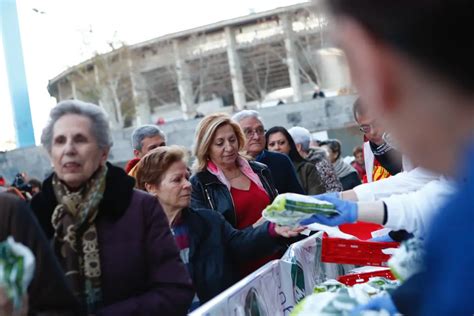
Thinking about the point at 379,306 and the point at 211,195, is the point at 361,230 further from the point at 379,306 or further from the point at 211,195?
the point at 379,306

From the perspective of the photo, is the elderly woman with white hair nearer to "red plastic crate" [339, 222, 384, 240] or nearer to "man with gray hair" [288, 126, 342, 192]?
"red plastic crate" [339, 222, 384, 240]

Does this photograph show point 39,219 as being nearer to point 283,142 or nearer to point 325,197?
point 325,197

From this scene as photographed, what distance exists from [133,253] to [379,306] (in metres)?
1.25

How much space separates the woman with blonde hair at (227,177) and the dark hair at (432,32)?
121 inches

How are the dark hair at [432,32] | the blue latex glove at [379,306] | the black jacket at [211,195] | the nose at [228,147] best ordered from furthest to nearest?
the nose at [228,147], the black jacket at [211,195], the blue latex glove at [379,306], the dark hair at [432,32]

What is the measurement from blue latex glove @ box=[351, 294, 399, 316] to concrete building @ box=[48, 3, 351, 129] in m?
41.8

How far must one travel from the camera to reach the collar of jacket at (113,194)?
230 cm

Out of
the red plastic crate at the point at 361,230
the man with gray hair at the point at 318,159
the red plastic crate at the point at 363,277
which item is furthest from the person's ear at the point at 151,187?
the man with gray hair at the point at 318,159

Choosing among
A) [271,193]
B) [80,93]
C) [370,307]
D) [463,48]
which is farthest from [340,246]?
[80,93]

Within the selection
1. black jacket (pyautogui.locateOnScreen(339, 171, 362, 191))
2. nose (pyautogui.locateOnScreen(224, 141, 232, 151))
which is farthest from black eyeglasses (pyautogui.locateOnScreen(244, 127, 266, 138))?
black jacket (pyautogui.locateOnScreen(339, 171, 362, 191))

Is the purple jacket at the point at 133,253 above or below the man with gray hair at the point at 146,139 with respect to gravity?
below

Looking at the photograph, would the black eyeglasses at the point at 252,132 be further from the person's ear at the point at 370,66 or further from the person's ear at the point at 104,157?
the person's ear at the point at 370,66

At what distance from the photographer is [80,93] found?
4206 cm

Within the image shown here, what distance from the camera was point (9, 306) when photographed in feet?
5.92
